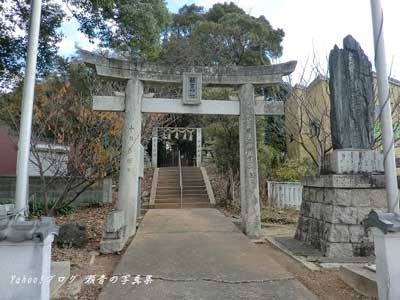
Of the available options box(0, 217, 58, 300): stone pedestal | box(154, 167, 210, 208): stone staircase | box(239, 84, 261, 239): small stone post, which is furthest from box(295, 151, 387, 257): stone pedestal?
box(154, 167, 210, 208): stone staircase

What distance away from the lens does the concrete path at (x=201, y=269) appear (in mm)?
3369

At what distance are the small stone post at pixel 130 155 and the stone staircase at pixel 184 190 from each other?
16.8ft

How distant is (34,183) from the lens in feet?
32.5

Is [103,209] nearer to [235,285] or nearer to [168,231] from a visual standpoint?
[168,231]

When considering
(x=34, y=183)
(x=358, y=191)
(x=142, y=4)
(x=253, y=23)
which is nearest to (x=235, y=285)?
(x=358, y=191)

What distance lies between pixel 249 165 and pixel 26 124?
4685mm

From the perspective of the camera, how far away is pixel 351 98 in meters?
5.37

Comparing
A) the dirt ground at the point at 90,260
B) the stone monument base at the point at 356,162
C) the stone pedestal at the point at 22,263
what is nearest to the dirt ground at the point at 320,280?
the stone monument base at the point at 356,162

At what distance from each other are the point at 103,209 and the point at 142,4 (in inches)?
247

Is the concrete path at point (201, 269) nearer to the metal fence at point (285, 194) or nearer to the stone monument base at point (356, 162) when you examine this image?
the stone monument base at point (356, 162)

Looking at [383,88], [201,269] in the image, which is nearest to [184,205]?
[201,269]

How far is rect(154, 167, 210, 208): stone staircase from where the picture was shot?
37.9ft

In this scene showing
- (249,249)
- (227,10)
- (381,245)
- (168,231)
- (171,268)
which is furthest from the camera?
(227,10)

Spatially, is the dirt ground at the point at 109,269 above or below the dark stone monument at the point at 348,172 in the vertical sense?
below
